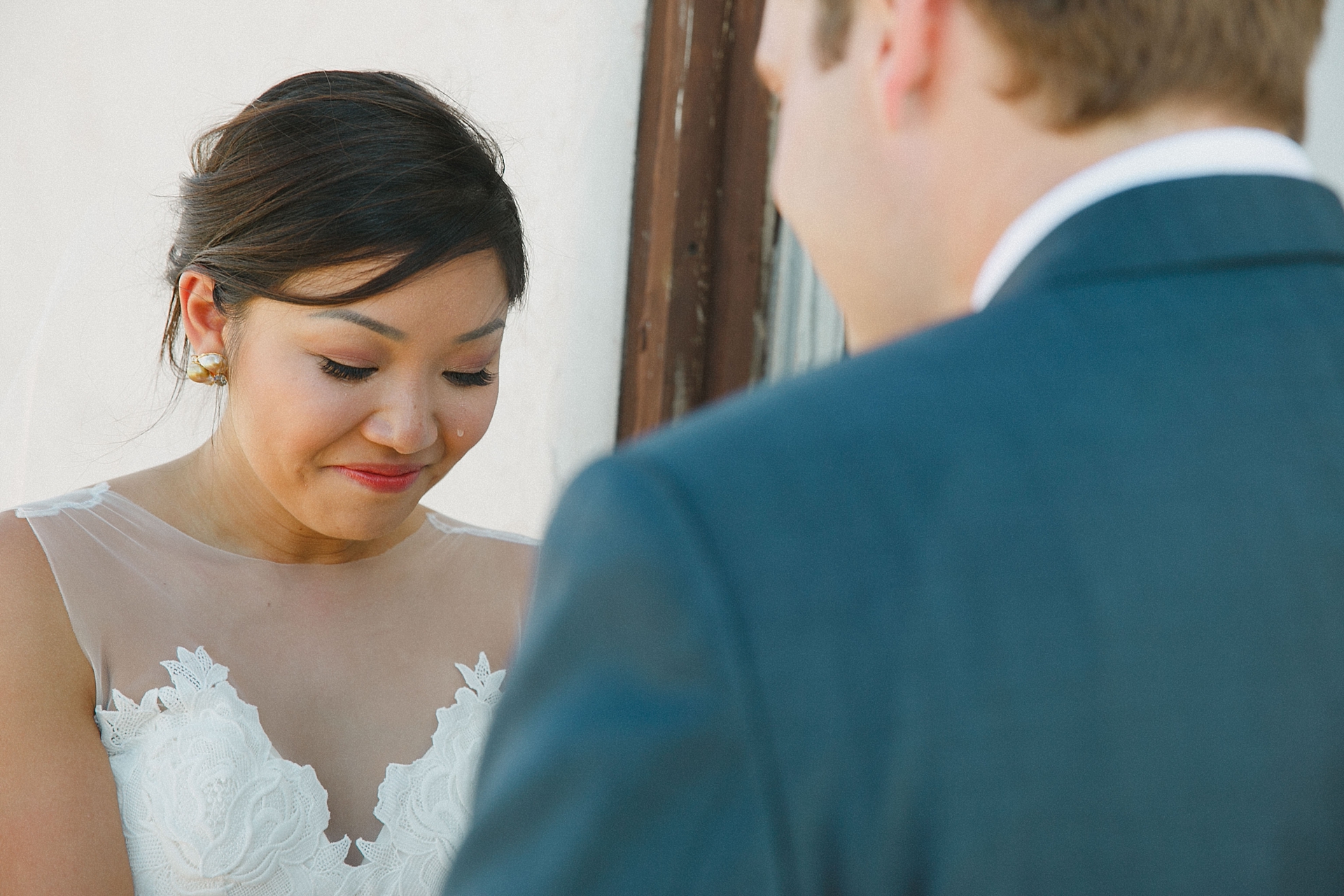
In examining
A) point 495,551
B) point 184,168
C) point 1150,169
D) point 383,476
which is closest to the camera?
point 1150,169

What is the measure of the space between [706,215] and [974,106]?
86.8 inches

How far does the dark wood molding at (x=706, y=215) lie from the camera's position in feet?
9.32

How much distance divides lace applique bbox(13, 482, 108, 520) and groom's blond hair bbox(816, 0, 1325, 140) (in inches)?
71.0

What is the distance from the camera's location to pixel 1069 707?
59cm

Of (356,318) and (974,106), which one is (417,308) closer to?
(356,318)

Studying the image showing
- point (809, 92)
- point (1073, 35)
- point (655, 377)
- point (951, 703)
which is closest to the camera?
point (951, 703)

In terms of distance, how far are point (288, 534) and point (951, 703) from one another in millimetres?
1790

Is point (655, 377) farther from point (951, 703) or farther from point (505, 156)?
point (951, 703)

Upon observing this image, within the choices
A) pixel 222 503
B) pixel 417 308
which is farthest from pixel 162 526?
pixel 417 308

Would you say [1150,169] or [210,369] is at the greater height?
[1150,169]

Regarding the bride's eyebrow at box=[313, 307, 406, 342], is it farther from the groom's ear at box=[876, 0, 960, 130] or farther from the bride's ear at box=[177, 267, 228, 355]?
the groom's ear at box=[876, 0, 960, 130]

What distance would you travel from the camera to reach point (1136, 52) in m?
0.68

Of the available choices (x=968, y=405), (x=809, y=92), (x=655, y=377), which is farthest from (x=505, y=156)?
(x=968, y=405)

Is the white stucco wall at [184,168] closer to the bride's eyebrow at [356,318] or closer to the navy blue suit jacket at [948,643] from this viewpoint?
the bride's eyebrow at [356,318]
